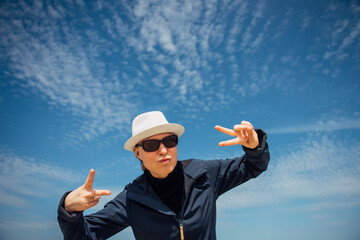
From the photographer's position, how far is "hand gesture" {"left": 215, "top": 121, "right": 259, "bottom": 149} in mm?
4219

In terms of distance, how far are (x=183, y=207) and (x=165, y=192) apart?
0.61m

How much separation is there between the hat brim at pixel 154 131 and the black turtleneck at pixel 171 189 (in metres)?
0.79

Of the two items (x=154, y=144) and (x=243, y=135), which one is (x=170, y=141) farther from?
(x=243, y=135)

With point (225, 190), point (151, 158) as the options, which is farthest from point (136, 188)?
point (225, 190)

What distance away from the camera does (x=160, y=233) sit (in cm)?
443

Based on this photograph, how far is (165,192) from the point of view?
16.5 feet

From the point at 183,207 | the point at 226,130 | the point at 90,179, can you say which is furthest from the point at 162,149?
the point at 90,179

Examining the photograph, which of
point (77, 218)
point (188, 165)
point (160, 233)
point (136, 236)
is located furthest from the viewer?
point (188, 165)

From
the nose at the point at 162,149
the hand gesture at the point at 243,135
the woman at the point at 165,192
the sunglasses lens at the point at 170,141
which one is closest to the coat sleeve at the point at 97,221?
the woman at the point at 165,192

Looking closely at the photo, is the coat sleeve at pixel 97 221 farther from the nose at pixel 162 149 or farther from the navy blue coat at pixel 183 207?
the nose at pixel 162 149

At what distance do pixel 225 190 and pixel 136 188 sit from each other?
185 cm

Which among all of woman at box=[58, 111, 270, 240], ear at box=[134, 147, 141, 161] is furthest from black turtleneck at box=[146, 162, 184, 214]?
ear at box=[134, 147, 141, 161]

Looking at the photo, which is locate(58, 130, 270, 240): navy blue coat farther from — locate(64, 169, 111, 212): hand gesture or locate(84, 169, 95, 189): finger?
locate(84, 169, 95, 189): finger

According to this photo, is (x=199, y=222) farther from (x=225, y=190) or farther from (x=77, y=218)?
(x=77, y=218)
